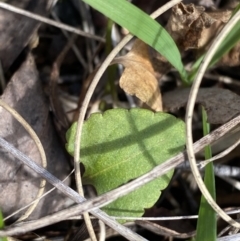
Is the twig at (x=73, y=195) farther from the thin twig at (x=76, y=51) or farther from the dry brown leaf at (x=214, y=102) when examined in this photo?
the thin twig at (x=76, y=51)

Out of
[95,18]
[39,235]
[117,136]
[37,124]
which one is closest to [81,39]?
[95,18]

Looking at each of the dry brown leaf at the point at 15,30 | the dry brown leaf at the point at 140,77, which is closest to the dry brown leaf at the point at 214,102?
the dry brown leaf at the point at 140,77

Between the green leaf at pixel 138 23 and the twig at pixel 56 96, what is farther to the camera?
the twig at pixel 56 96

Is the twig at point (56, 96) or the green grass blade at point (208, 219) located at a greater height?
the twig at point (56, 96)

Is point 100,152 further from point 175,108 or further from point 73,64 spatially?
point 73,64

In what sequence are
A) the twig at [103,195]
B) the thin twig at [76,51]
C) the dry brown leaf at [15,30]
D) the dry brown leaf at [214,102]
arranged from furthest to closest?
the thin twig at [76,51]
the dry brown leaf at [15,30]
the dry brown leaf at [214,102]
the twig at [103,195]

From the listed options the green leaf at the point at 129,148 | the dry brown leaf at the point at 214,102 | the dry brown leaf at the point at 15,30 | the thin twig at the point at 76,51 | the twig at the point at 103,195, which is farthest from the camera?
the thin twig at the point at 76,51

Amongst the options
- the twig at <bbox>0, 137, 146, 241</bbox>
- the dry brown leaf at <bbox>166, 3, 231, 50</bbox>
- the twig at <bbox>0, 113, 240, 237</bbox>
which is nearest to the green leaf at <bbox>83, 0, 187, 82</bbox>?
the dry brown leaf at <bbox>166, 3, 231, 50</bbox>
